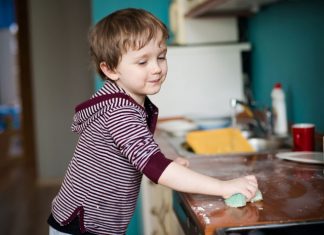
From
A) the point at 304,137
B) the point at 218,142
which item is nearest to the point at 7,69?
the point at 218,142

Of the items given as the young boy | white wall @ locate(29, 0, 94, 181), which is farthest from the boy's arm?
white wall @ locate(29, 0, 94, 181)

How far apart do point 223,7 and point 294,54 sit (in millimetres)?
479

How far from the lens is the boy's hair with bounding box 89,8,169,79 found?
1.15m

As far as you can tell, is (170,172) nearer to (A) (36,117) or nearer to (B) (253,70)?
(B) (253,70)

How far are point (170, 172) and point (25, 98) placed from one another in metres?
4.52

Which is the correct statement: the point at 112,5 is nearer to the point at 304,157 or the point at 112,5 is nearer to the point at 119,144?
the point at 304,157

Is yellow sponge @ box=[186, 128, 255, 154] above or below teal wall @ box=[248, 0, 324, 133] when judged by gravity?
below

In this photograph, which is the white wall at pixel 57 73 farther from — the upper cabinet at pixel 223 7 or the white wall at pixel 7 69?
the white wall at pixel 7 69

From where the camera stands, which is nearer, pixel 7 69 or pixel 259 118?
pixel 259 118

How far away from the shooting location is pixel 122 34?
3.80 ft

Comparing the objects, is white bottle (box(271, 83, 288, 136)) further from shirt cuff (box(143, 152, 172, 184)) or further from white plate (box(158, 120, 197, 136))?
shirt cuff (box(143, 152, 172, 184))

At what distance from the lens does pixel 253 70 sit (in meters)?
2.81

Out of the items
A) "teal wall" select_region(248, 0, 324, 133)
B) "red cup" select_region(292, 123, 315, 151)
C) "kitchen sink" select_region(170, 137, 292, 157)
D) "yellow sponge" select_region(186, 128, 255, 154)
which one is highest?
"teal wall" select_region(248, 0, 324, 133)

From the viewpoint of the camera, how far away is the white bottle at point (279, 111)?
209 centimetres
